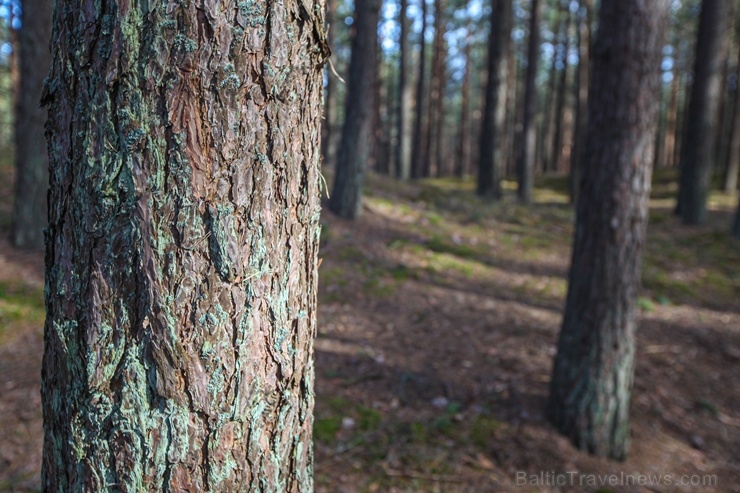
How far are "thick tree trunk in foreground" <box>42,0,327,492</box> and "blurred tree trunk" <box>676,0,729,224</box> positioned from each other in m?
12.5

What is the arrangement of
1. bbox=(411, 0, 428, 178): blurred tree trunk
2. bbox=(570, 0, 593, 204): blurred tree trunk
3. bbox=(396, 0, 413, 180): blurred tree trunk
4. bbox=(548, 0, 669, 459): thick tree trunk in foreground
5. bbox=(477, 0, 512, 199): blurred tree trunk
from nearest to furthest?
bbox=(548, 0, 669, 459): thick tree trunk in foreground < bbox=(477, 0, 512, 199): blurred tree trunk < bbox=(570, 0, 593, 204): blurred tree trunk < bbox=(396, 0, 413, 180): blurred tree trunk < bbox=(411, 0, 428, 178): blurred tree trunk

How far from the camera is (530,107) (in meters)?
14.3

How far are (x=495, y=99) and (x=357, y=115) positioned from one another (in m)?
5.06

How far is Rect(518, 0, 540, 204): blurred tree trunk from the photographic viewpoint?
14.0 m

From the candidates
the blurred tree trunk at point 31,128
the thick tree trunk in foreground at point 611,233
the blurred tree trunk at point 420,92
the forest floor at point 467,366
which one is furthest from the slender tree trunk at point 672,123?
the blurred tree trunk at point 31,128

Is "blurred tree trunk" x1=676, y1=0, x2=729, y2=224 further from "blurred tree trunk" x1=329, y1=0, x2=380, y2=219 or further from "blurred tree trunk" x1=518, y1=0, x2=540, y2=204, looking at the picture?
"blurred tree trunk" x1=329, y1=0, x2=380, y2=219

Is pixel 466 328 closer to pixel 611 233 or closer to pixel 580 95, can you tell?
pixel 611 233

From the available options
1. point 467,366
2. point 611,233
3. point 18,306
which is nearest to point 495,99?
point 467,366

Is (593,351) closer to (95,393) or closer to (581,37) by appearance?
(95,393)

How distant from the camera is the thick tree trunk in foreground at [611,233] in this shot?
3.55 metres

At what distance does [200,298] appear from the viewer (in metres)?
1.19

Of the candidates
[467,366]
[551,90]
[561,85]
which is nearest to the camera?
[467,366]

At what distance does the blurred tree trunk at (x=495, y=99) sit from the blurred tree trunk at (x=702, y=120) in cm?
414

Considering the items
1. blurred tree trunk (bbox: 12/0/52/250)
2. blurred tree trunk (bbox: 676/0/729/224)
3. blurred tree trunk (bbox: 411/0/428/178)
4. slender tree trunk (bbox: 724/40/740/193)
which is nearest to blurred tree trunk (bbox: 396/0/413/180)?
blurred tree trunk (bbox: 411/0/428/178)
